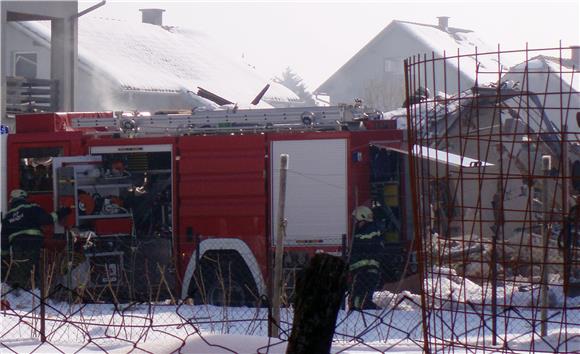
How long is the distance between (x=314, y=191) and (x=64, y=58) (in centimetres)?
1212

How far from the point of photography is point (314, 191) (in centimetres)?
1337

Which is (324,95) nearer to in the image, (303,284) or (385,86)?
(385,86)

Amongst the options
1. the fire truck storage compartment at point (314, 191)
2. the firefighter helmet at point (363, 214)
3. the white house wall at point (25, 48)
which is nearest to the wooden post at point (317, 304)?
the firefighter helmet at point (363, 214)

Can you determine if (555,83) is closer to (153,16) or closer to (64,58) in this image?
(64,58)

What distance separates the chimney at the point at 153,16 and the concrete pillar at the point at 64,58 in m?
17.7

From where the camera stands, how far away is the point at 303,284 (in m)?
3.40

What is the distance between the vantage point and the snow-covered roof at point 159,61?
31.0m

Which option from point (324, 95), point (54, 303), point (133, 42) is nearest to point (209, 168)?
point (54, 303)

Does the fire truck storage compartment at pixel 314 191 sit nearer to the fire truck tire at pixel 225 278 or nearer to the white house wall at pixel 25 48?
the fire truck tire at pixel 225 278

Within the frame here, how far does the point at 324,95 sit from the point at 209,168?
3505 centimetres

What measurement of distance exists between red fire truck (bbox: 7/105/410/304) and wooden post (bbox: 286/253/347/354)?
9279mm

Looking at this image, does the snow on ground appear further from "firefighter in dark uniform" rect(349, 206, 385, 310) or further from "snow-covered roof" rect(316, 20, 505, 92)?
"snow-covered roof" rect(316, 20, 505, 92)

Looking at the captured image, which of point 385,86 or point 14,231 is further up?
point 385,86

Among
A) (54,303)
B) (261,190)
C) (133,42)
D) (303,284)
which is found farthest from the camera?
(133,42)
